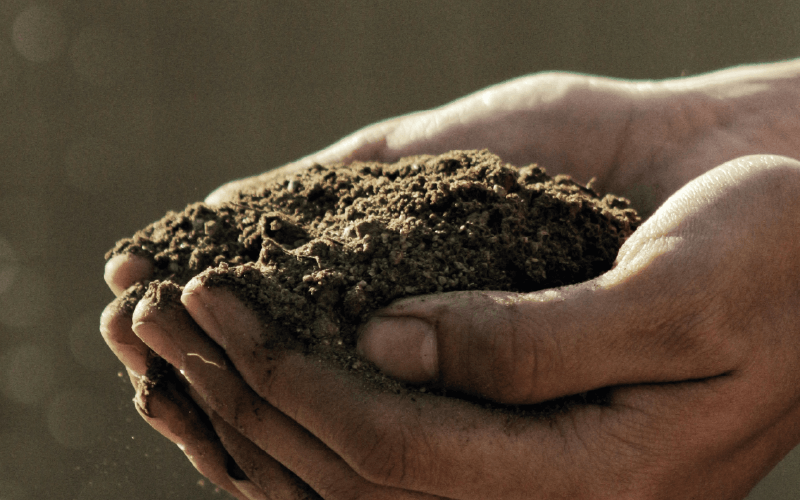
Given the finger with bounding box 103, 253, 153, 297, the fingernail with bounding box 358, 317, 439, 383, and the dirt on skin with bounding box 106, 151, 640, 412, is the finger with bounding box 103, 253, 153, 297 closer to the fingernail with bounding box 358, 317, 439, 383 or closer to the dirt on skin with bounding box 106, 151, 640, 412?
the dirt on skin with bounding box 106, 151, 640, 412

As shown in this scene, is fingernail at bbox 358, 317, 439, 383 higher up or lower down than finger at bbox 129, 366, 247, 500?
higher up

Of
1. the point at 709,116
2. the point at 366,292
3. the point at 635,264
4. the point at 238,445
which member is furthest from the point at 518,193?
the point at 709,116

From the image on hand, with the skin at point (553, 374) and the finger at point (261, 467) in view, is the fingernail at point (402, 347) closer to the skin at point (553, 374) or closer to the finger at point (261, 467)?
the skin at point (553, 374)

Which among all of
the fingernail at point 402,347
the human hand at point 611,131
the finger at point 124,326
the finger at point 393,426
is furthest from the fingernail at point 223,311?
the human hand at point 611,131

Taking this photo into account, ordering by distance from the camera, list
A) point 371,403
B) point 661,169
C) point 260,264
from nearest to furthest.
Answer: point 371,403 < point 260,264 < point 661,169

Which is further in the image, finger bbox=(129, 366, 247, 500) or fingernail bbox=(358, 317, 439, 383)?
finger bbox=(129, 366, 247, 500)

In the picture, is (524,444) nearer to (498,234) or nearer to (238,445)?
(498,234)

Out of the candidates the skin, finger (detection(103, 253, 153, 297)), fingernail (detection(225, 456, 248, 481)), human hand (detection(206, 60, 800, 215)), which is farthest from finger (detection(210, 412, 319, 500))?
human hand (detection(206, 60, 800, 215))
